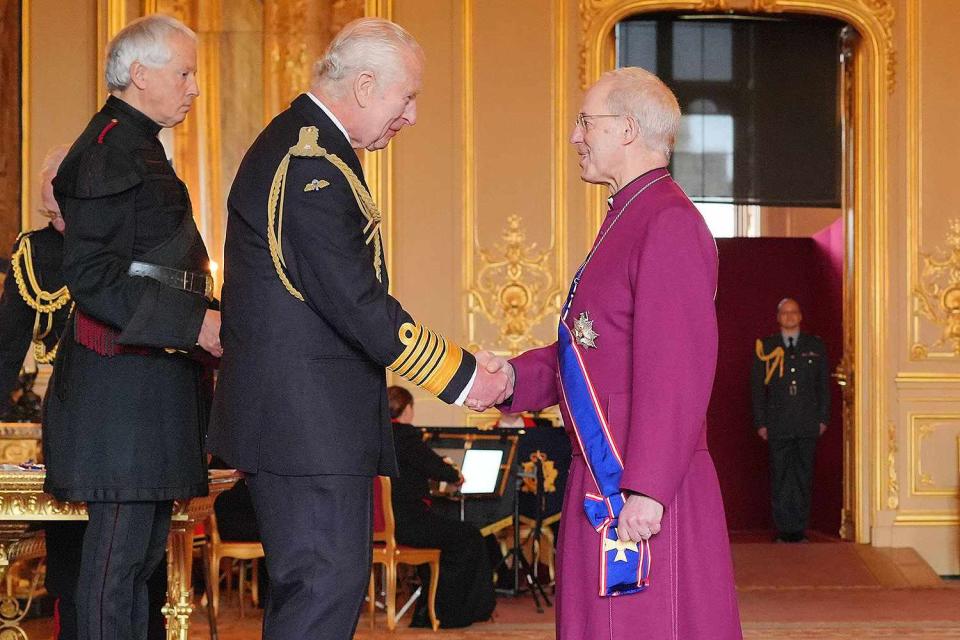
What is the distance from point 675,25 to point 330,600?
6.64m

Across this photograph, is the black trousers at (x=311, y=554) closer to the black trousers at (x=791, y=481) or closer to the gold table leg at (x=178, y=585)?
the gold table leg at (x=178, y=585)

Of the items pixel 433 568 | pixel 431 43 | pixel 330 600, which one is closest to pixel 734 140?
pixel 431 43

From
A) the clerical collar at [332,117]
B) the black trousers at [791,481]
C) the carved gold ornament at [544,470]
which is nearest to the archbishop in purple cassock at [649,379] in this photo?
the clerical collar at [332,117]

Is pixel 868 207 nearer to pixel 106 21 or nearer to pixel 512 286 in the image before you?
pixel 512 286

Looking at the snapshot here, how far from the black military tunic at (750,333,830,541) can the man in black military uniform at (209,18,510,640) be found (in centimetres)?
699

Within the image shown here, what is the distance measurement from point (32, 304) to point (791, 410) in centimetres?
686

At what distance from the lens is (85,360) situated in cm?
288

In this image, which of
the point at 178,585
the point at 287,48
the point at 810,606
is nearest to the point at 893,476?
the point at 810,606

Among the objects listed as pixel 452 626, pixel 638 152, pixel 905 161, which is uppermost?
pixel 905 161

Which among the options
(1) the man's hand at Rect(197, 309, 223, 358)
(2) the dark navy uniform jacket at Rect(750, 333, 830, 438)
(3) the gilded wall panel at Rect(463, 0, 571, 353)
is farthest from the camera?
(2) the dark navy uniform jacket at Rect(750, 333, 830, 438)

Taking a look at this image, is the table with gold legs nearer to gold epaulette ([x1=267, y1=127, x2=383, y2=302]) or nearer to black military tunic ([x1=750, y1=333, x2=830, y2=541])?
gold epaulette ([x1=267, y1=127, x2=383, y2=302])

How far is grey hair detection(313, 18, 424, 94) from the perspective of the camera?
105 inches

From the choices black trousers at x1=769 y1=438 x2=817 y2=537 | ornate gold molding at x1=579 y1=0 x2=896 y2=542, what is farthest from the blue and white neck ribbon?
black trousers at x1=769 y1=438 x2=817 y2=537

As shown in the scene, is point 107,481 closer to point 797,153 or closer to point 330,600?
point 330,600
